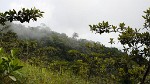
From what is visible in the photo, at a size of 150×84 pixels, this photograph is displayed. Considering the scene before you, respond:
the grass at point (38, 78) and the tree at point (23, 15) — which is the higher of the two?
the tree at point (23, 15)

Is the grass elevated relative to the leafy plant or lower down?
lower down

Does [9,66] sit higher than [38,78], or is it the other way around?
[9,66]

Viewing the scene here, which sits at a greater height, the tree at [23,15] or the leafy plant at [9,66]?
the tree at [23,15]

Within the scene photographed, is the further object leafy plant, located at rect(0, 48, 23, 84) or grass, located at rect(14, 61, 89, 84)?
grass, located at rect(14, 61, 89, 84)

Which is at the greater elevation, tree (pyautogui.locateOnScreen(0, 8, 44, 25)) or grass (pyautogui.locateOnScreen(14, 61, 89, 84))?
tree (pyautogui.locateOnScreen(0, 8, 44, 25))

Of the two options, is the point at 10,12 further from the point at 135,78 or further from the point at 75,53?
the point at 75,53

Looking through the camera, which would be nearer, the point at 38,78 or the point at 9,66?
the point at 9,66

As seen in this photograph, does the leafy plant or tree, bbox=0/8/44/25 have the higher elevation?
tree, bbox=0/8/44/25

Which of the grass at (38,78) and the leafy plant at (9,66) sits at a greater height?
the leafy plant at (9,66)

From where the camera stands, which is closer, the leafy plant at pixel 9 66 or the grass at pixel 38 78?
the leafy plant at pixel 9 66

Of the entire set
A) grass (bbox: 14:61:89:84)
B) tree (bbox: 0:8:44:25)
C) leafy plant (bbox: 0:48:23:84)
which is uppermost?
tree (bbox: 0:8:44:25)

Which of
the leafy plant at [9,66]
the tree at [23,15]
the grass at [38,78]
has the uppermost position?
the tree at [23,15]

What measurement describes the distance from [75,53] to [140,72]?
3.97 meters

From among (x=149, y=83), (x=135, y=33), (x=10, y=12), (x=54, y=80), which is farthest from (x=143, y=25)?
(x=10, y=12)
